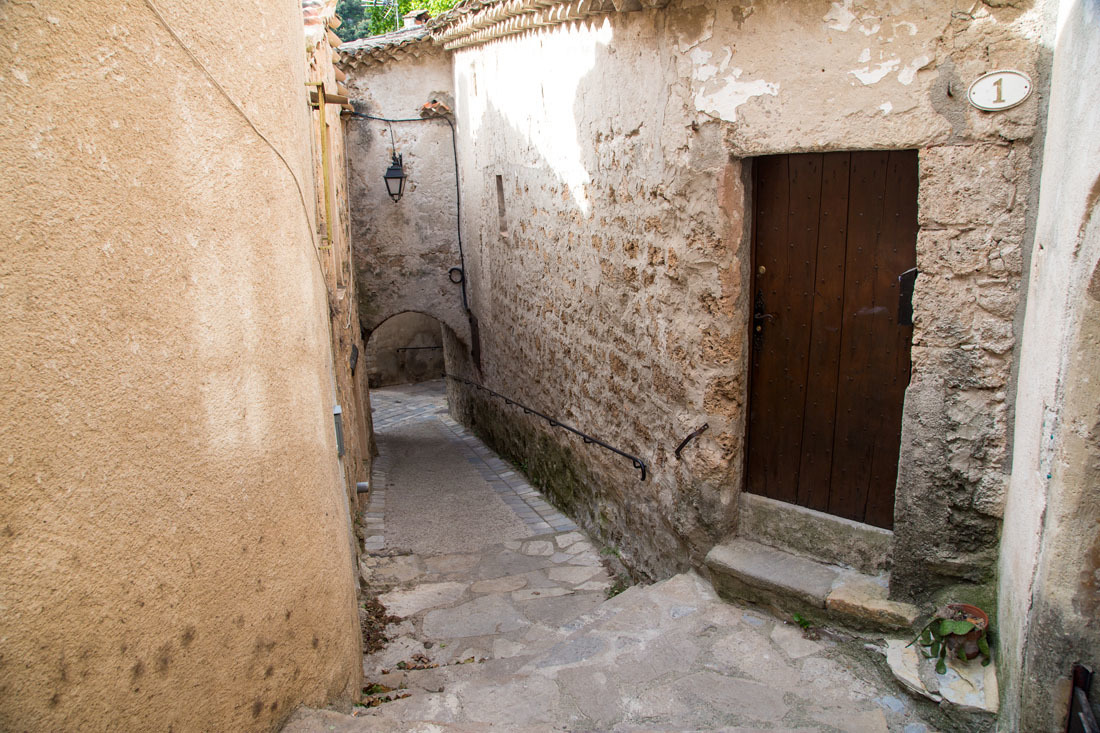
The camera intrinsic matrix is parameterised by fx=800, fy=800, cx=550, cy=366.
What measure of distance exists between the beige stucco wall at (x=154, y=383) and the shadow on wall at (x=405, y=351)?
1520cm

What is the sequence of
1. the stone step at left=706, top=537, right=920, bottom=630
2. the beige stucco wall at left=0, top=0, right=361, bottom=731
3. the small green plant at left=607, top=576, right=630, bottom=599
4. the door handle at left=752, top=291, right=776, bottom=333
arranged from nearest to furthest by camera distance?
the beige stucco wall at left=0, top=0, right=361, bottom=731 → the stone step at left=706, top=537, right=920, bottom=630 → the door handle at left=752, top=291, right=776, bottom=333 → the small green plant at left=607, top=576, right=630, bottom=599

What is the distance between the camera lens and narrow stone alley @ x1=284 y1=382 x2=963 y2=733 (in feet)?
10.5

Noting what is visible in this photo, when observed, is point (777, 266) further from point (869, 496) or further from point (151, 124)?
point (151, 124)

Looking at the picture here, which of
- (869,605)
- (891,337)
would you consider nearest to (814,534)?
(869,605)

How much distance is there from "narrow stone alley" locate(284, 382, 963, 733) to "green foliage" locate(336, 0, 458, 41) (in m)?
20.2

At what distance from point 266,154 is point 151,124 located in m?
0.54

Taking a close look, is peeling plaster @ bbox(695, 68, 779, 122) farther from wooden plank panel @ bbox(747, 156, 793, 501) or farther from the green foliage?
the green foliage

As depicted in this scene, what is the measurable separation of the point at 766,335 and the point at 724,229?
62 centimetres

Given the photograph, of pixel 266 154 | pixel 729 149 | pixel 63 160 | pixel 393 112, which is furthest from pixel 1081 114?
pixel 393 112

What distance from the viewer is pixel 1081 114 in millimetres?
2393

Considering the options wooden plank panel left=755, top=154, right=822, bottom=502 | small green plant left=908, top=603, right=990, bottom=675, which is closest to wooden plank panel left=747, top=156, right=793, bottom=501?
wooden plank panel left=755, top=154, right=822, bottom=502

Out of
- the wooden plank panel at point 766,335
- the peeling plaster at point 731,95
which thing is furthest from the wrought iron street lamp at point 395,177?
the wooden plank panel at point 766,335

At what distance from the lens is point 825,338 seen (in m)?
4.02

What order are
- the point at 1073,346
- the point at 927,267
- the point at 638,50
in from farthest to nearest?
the point at 638,50, the point at 927,267, the point at 1073,346
